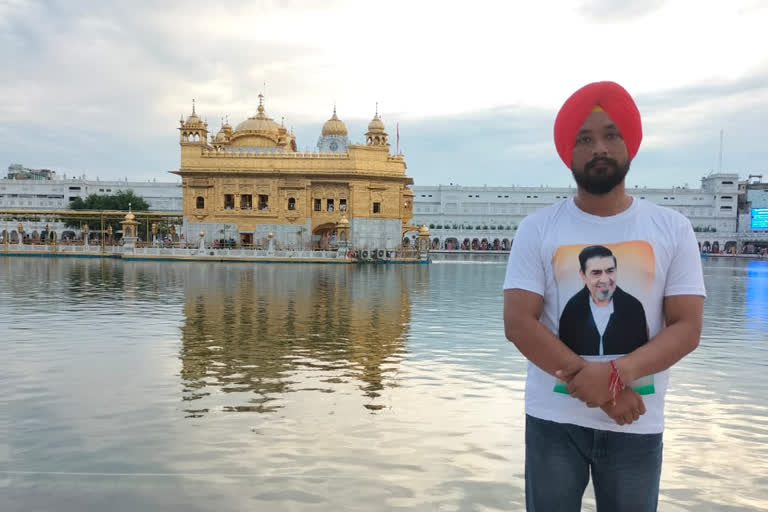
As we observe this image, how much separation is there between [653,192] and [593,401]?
110166mm

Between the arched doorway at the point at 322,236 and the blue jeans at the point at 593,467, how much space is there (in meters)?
47.7

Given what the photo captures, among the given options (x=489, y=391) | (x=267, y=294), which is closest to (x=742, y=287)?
(x=267, y=294)

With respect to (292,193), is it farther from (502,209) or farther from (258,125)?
(502,209)

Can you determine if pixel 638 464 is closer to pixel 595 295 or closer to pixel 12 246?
pixel 595 295

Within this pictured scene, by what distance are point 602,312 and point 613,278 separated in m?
0.13

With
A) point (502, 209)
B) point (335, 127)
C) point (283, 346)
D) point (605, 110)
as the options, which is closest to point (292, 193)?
point (335, 127)

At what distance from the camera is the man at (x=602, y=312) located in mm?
2320

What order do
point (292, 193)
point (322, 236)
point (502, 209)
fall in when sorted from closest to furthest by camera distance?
1. point (292, 193)
2. point (322, 236)
3. point (502, 209)

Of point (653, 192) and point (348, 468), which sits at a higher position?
point (653, 192)

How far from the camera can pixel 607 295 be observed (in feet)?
7.63

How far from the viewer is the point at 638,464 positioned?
2391mm

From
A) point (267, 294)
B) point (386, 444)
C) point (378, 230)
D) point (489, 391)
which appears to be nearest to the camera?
point (386, 444)

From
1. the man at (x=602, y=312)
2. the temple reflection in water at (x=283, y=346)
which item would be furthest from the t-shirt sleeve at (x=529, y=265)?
the temple reflection in water at (x=283, y=346)

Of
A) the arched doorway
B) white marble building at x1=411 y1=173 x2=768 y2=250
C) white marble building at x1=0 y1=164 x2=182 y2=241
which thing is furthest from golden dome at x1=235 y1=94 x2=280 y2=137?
white marble building at x1=411 y1=173 x2=768 y2=250
